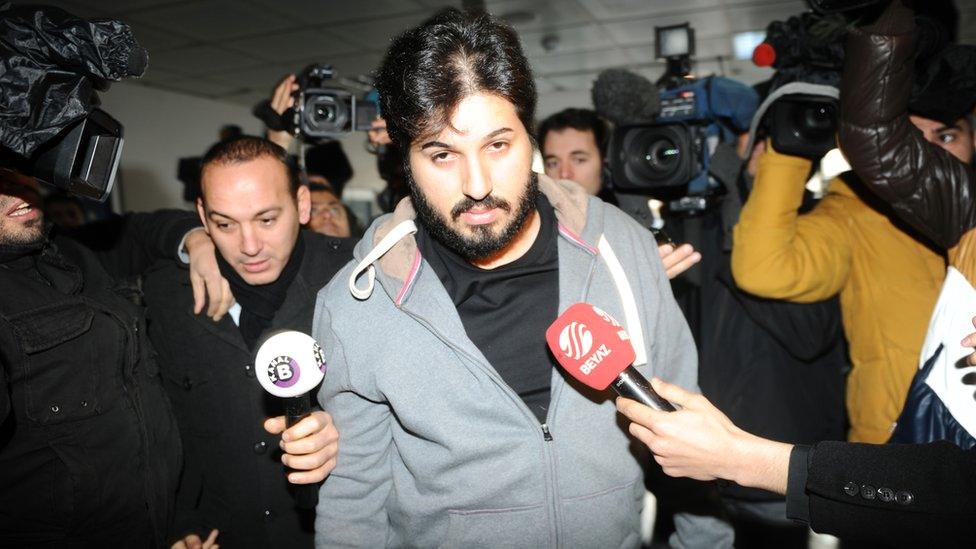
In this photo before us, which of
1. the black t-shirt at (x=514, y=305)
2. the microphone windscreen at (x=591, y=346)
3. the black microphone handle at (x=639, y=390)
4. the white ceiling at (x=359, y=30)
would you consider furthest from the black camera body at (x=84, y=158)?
the white ceiling at (x=359, y=30)

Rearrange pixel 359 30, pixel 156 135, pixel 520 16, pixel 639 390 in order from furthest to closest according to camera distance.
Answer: pixel 156 135 < pixel 359 30 < pixel 520 16 < pixel 639 390

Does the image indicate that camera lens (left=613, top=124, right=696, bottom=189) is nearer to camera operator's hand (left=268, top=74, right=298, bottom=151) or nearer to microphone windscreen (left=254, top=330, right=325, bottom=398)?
camera operator's hand (left=268, top=74, right=298, bottom=151)

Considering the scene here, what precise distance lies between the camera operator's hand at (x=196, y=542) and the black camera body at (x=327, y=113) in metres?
1.27

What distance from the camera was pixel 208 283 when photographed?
5.61 ft

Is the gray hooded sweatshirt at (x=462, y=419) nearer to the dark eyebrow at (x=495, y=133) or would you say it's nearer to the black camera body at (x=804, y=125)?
the dark eyebrow at (x=495, y=133)

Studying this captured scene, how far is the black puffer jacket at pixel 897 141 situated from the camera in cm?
138

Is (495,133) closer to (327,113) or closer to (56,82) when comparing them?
(56,82)

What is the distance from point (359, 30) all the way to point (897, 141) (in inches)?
193

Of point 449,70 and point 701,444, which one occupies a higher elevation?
point 449,70

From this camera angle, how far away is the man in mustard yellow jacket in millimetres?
1613

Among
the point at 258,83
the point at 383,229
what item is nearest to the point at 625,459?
the point at 383,229

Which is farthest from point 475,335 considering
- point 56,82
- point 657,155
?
point 657,155

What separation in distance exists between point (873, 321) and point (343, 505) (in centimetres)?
148

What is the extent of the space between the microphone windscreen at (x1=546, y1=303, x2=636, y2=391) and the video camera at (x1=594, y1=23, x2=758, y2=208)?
1031 mm
